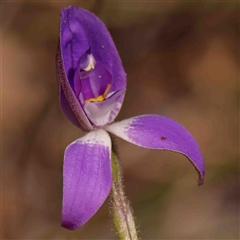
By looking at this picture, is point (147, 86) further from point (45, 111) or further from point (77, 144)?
point (77, 144)

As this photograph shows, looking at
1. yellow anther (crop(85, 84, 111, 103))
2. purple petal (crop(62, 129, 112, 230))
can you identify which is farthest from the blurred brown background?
purple petal (crop(62, 129, 112, 230))

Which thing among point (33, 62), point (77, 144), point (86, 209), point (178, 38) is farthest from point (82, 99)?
point (178, 38)

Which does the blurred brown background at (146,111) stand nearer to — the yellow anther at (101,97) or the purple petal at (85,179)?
the yellow anther at (101,97)

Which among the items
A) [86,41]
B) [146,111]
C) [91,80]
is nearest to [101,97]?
[91,80]

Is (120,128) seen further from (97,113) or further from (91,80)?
(91,80)

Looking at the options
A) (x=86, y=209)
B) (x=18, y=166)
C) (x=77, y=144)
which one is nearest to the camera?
(x=86, y=209)

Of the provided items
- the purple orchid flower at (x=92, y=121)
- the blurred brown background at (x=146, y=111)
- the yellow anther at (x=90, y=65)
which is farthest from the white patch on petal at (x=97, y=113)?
the blurred brown background at (x=146, y=111)
